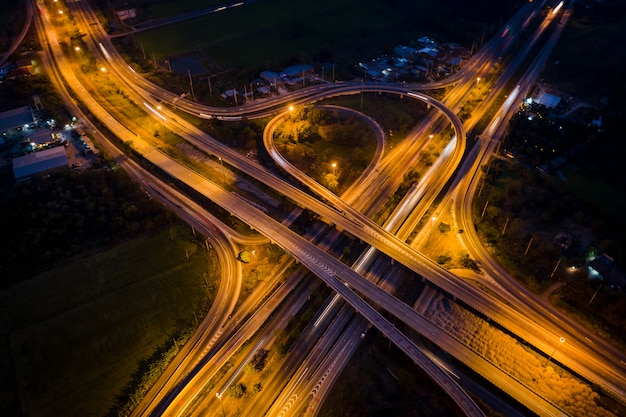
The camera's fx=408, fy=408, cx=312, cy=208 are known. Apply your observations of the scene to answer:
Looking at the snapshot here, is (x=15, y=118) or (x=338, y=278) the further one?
(x=15, y=118)

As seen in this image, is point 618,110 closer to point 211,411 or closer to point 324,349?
point 324,349

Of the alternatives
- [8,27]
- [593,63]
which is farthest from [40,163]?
[593,63]

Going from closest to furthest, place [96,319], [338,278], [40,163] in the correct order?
[96,319] < [338,278] < [40,163]

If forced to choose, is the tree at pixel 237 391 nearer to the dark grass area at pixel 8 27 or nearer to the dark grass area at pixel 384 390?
the dark grass area at pixel 384 390

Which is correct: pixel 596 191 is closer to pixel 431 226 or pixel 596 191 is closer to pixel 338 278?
pixel 431 226

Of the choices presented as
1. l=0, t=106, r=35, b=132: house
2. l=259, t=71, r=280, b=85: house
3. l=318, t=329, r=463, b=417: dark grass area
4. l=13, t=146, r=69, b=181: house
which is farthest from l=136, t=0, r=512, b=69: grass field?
l=318, t=329, r=463, b=417: dark grass area

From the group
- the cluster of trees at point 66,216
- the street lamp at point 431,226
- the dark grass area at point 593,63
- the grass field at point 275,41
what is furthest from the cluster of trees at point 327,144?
the dark grass area at point 593,63

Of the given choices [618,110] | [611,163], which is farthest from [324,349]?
[618,110]
